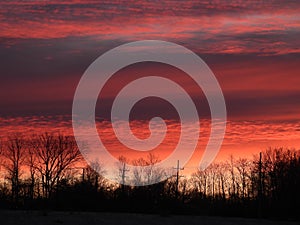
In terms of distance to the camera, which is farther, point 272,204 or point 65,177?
point 65,177

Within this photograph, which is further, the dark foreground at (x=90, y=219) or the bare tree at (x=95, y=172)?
the bare tree at (x=95, y=172)

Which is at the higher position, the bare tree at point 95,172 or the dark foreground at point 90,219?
the bare tree at point 95,172

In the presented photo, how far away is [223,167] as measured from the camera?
129125 mm

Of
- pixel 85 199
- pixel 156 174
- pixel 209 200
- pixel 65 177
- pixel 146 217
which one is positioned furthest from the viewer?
pixel 209 200

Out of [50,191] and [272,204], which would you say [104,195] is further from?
[272,204]

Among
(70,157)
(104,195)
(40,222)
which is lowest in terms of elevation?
(40,222)

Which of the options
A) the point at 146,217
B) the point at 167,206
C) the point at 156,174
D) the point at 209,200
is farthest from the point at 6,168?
the point at 146,217

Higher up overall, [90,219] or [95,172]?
[95,172]

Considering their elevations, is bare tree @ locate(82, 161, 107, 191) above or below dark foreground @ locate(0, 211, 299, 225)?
above

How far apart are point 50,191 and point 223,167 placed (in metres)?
50.6

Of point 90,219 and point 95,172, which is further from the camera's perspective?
point 95,172

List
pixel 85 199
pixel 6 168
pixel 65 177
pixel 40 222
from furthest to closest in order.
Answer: pixel 6 168 < pixel 65 177 < pixel 85 199 < pixel 40 222

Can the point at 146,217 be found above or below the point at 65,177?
below

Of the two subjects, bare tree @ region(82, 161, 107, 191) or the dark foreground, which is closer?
the dark foreground
